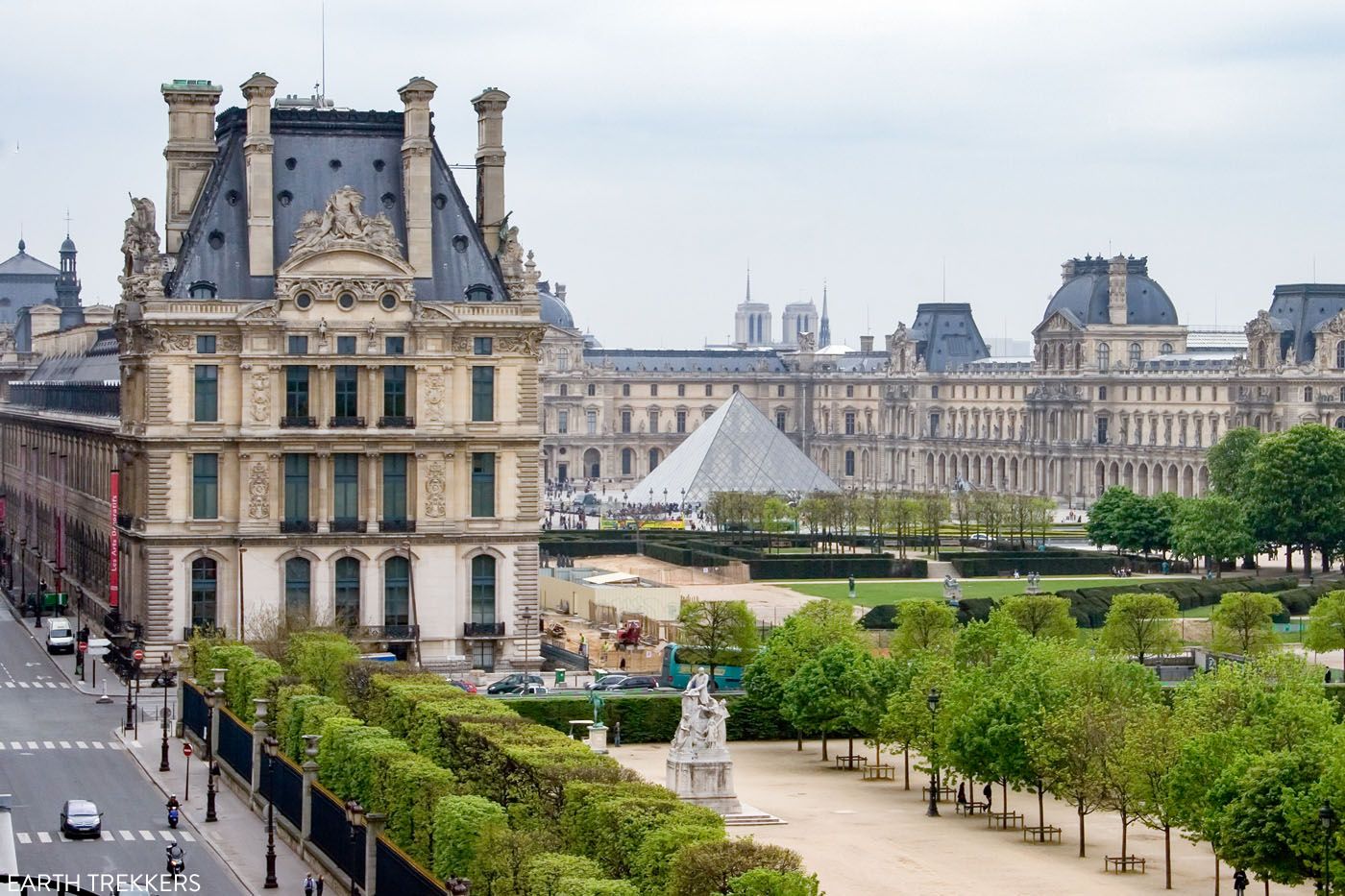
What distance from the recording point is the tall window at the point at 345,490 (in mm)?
68812

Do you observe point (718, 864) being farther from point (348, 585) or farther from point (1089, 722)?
point (348, 585)

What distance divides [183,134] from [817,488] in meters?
81.3

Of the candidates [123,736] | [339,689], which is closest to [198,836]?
[339,689]

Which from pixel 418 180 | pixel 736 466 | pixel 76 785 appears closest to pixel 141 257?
pixel 418 180

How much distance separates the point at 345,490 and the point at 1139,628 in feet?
64.7

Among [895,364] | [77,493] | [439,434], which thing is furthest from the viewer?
[895,364]

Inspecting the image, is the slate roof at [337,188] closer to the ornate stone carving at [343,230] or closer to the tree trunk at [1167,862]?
the ornate stone carving at [343,230]

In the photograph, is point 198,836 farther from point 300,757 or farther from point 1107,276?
point 1107,276

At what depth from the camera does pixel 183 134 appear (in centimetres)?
7238

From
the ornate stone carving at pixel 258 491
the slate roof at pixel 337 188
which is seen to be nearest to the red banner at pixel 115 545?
the ornate stone carving at pixel 258 491

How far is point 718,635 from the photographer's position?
229 ft

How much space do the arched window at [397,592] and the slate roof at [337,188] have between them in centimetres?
635

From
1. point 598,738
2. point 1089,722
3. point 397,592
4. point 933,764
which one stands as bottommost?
point 933,764

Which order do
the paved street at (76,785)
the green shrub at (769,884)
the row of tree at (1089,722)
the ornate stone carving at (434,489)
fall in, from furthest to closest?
1. the ornate stone carving at (434,489)
2. the paved street at (76,785)
3. the row of tree at (1089,722)
4. the green shrub at (769,884)
